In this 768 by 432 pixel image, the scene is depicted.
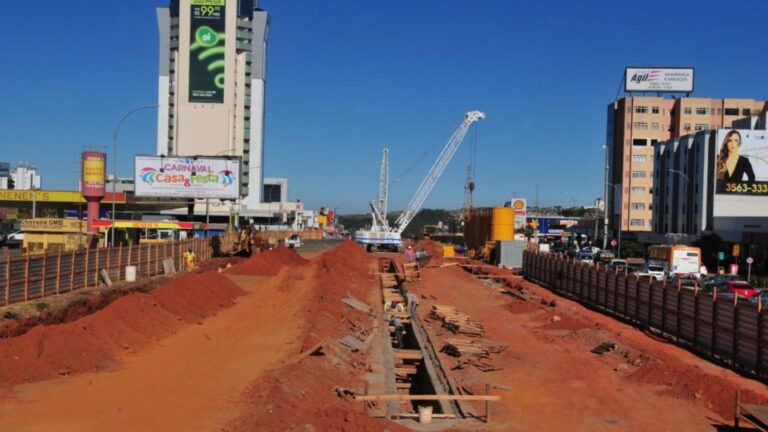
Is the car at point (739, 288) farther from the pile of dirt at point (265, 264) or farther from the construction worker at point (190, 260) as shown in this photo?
the construction worker at point (190, 260)

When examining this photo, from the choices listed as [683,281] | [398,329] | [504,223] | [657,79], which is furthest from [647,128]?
[398,329]

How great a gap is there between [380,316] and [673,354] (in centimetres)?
1390

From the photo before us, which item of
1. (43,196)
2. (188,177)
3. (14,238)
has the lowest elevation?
(14,238)

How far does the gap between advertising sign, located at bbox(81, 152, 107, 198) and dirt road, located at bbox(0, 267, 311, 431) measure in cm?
3227

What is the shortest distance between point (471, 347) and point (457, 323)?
211 inches

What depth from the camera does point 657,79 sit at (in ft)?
347

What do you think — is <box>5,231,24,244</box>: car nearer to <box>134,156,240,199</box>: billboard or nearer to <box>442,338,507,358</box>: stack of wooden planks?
<box>134,156,240,199</box>: billboard

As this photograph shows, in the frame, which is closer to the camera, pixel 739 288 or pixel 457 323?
pixel 457 323

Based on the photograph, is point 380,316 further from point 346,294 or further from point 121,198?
point 121,198

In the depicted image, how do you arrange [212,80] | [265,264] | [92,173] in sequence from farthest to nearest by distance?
[212,80]
[92,173]
[265,264]

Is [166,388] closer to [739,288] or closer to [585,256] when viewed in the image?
[739,288]

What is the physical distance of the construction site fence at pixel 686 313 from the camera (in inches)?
766

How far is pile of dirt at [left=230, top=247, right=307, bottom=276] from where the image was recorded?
174ft

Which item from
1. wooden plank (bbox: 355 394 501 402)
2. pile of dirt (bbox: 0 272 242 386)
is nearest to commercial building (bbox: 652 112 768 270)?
pile of dirt (bbox: 0 272 242 386)
